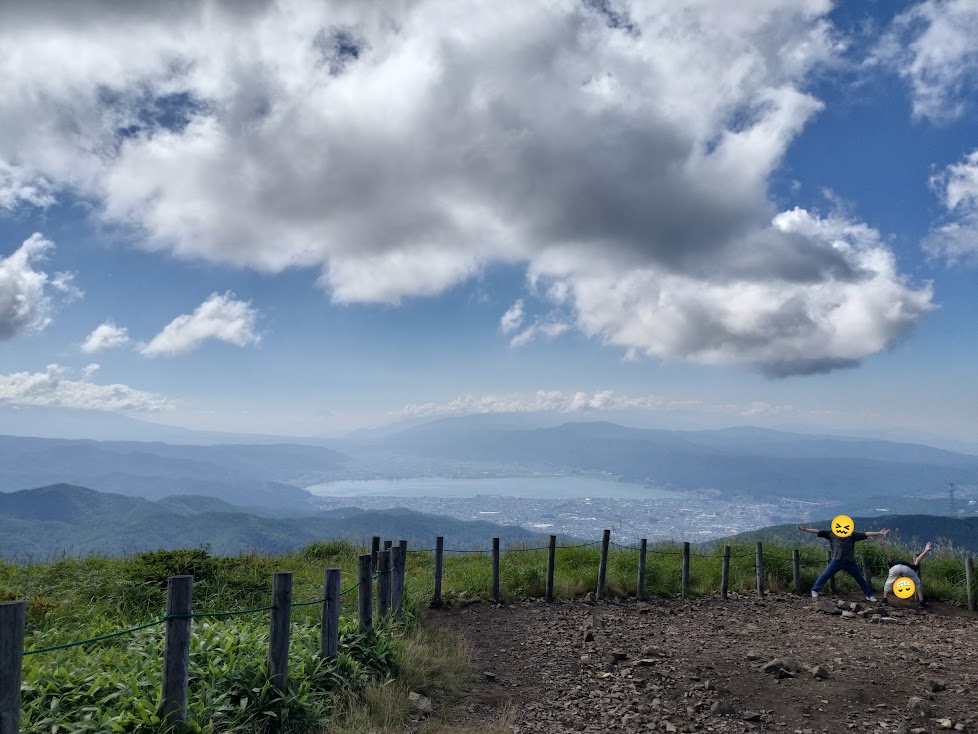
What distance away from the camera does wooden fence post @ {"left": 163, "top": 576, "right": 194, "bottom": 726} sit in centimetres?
582

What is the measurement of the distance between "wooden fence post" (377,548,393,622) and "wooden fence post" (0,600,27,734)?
6.28m

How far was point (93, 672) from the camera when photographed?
6566 millimetres

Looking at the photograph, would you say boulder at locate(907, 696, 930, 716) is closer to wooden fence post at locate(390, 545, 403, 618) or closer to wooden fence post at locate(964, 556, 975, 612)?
wooden fence post at locate(390, 545, 403, 618)

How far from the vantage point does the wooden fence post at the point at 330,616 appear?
312 inches

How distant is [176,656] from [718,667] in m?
8.19

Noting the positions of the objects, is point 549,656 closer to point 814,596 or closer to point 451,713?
point 451,713

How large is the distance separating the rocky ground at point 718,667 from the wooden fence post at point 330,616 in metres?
1.70

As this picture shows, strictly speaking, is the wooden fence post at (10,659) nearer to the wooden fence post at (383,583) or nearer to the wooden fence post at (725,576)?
the wooden fence post at (383,583)

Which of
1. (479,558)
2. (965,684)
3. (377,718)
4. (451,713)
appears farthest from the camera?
(479,558)

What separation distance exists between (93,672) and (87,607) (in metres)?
5.08

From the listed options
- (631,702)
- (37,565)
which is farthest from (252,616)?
(37,565)

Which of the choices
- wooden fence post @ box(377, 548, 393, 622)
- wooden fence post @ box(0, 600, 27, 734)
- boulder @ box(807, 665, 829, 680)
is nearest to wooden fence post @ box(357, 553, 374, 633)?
wooden fence post @ box(377, 548, 393, 622)

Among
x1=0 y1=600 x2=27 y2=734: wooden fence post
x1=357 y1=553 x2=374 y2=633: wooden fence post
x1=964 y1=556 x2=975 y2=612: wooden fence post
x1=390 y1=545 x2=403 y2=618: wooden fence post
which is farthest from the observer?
x1=964 y1=556 x2=975 y2=612: wooden fence post

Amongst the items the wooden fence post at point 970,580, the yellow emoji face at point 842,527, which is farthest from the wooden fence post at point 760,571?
the wooden fence post at point 970,580
